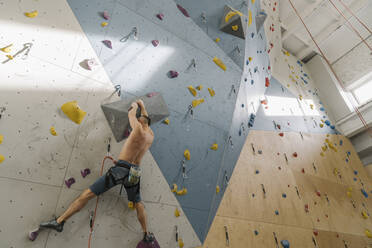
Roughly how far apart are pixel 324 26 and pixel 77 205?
347 inches

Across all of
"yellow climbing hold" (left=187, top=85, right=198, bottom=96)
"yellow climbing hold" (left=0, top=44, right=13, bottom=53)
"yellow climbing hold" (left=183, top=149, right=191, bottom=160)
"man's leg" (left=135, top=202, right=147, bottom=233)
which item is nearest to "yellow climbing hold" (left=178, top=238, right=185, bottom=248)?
"man's leg" (left=135, top=202, right=147, bottom=233)

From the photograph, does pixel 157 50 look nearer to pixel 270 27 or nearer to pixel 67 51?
pixel 67 51

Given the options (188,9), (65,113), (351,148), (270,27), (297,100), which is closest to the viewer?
(65,113)

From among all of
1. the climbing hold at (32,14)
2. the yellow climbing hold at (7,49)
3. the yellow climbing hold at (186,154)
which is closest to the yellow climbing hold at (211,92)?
the yellow climbing hold at (186,154)

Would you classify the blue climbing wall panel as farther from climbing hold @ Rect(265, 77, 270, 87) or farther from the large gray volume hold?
climbing hold @ Rect(265, 77, 270, 87)

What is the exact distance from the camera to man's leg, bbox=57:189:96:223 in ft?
6.08

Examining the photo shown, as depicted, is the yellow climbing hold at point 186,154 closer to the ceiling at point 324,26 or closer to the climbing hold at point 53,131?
the climbing hold at point 53,131

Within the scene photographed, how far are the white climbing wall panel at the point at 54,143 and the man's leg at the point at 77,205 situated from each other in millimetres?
102

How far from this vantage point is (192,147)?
9.67ft

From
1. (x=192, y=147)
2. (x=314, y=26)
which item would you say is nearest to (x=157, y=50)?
(x=192, y=147)

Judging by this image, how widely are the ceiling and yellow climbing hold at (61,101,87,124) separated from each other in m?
7.41

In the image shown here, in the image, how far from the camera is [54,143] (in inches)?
80.6

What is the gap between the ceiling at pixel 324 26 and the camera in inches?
263

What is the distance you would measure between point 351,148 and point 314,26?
4.17 m
